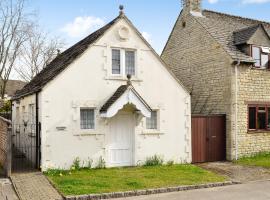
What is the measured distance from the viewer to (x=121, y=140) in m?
16.9

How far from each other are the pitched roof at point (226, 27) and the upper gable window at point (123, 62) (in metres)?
6.01

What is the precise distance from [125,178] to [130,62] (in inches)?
229

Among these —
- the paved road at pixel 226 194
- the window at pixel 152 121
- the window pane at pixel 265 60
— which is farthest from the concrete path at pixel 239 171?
the window pane at pixel 265 60

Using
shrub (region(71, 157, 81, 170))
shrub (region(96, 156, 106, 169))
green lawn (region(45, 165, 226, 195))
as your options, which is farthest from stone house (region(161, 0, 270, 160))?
shrub (region(71, 157, 81, 170))

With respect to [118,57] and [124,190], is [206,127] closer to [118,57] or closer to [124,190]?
[118,57]

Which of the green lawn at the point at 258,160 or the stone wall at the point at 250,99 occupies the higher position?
the stone wall at the point at 250,99

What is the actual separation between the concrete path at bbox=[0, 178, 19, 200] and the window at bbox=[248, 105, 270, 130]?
13335 mm

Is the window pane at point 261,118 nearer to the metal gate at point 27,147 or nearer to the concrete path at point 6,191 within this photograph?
the metal gate at point 27,147

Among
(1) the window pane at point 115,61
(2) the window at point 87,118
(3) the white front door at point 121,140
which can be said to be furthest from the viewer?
(1) the window pane at point 115,61

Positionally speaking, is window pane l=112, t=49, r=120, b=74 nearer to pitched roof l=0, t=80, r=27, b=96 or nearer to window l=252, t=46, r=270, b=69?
window l=252, t=46, r=270, b=69

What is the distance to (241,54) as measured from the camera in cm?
2070

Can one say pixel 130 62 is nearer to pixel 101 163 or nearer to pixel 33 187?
pixel 101 163

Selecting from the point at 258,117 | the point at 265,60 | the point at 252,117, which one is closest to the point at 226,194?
the point at 252,117

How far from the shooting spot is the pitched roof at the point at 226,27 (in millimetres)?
20562
